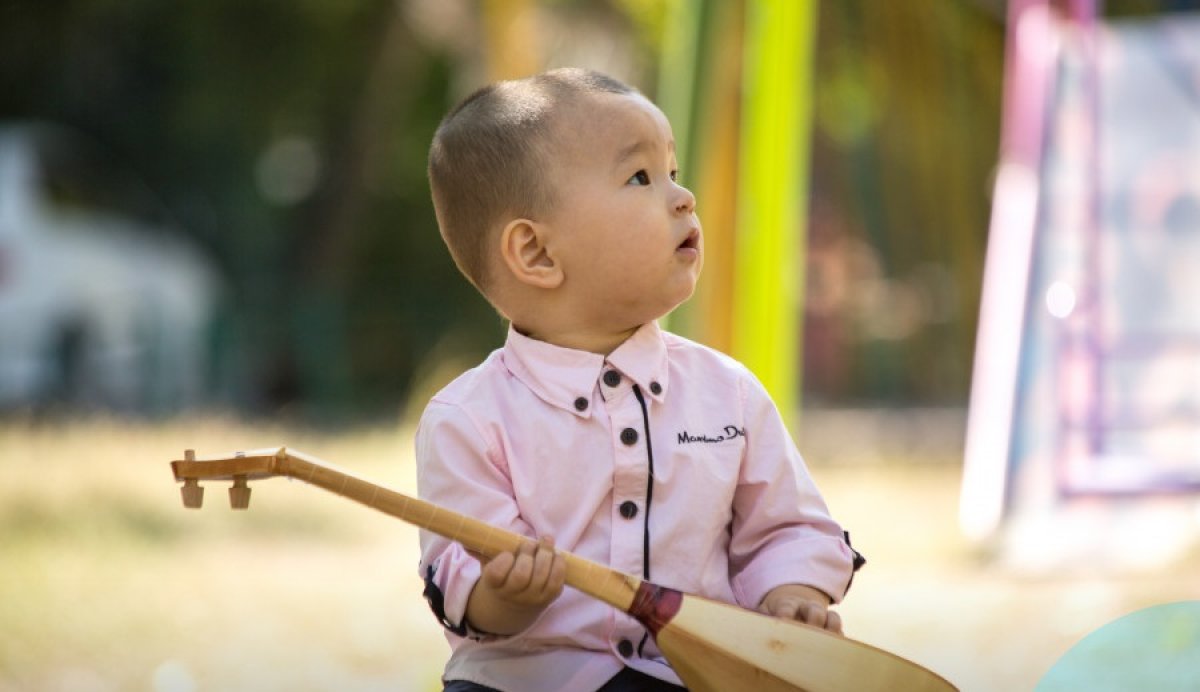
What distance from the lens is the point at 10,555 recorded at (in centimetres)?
602

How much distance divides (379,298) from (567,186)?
16.0 m

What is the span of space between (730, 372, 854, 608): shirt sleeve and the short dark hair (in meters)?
0.45

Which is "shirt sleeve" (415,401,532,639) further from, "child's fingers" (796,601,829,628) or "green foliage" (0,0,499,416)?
"green foliage" (0,0,499,416)

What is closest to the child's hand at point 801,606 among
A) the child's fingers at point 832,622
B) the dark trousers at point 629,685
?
the child's fingers at point 832,622

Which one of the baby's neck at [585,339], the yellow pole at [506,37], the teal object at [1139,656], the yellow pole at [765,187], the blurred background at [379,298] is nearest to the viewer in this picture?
the baby's neck at [585,339]

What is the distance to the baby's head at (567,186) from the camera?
2.38 meters

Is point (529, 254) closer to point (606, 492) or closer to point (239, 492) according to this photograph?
point (606, 492)

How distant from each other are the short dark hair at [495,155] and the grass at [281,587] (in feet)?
5.91

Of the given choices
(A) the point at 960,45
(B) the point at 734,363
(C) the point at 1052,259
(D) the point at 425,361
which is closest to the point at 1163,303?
(C) the point at 1052,259

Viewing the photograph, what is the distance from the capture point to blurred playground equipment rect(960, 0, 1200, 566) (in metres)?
6.01

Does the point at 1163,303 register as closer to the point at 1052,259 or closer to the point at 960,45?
the point at 1052,259

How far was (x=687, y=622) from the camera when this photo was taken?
219cm

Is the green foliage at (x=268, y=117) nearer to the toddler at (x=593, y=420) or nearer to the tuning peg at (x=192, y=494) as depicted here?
the toddler at (x=593, y=420)

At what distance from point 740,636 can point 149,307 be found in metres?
12.0
